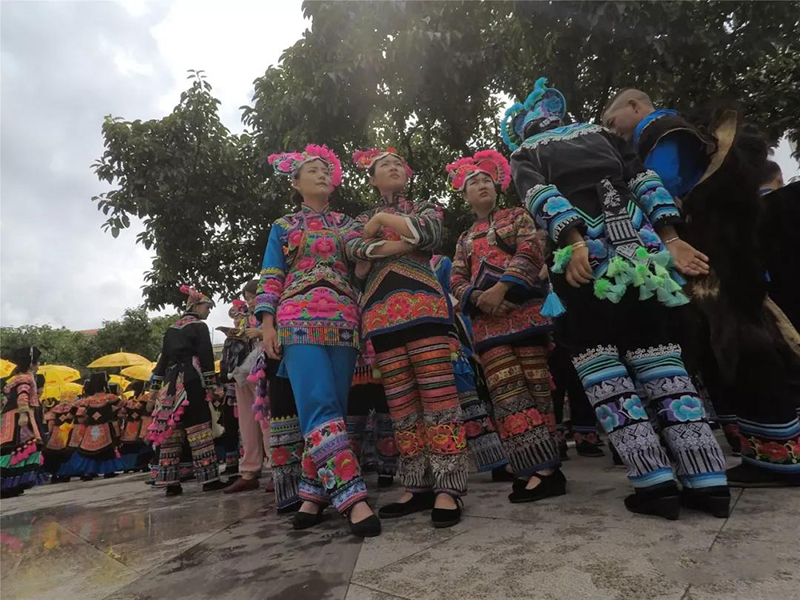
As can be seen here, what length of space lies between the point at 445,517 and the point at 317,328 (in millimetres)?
1112

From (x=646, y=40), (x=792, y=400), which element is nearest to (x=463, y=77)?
(x=646, y=40)

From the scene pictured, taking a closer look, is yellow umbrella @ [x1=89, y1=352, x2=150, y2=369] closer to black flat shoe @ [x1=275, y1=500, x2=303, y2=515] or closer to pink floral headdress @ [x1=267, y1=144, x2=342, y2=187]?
black flat shoe @ [x1=275, y1=500, x2=303, y2=515]

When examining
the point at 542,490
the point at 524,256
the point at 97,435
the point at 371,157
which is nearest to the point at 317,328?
the point at 371,157

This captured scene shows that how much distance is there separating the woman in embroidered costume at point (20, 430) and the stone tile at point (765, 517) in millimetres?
8381

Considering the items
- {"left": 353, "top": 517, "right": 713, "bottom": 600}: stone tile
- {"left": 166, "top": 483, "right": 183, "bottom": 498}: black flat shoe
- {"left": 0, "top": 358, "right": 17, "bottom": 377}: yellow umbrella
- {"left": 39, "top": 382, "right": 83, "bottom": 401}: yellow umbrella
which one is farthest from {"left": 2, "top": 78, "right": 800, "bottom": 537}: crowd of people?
{"left": 39, "top": 382, "right": 83, "bottom": 401}: yellow umbrella

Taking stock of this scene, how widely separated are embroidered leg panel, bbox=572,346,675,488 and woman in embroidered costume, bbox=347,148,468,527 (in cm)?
68

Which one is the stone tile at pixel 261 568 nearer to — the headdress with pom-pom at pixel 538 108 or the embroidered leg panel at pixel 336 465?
the embroidered leg panel at pixel 336 465

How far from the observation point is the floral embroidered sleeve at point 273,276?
2664 millimetres

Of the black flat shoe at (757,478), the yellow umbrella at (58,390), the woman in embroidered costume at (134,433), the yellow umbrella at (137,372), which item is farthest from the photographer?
the yellow umbrella at (137,372)

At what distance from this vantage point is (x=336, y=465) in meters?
2.36

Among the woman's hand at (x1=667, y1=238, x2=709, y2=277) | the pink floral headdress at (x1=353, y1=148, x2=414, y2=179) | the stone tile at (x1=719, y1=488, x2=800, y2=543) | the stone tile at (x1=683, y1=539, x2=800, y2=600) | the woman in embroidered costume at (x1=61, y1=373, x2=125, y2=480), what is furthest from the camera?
the woman in embroidered costume at (x1=61, y1=373, x2=125, y2=480)

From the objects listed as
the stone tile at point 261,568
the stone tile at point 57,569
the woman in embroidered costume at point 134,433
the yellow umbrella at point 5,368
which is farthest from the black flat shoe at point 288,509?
the yellow umbrella at point 5,368

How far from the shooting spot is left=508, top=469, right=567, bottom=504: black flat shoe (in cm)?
244

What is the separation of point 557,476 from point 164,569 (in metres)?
1.91
